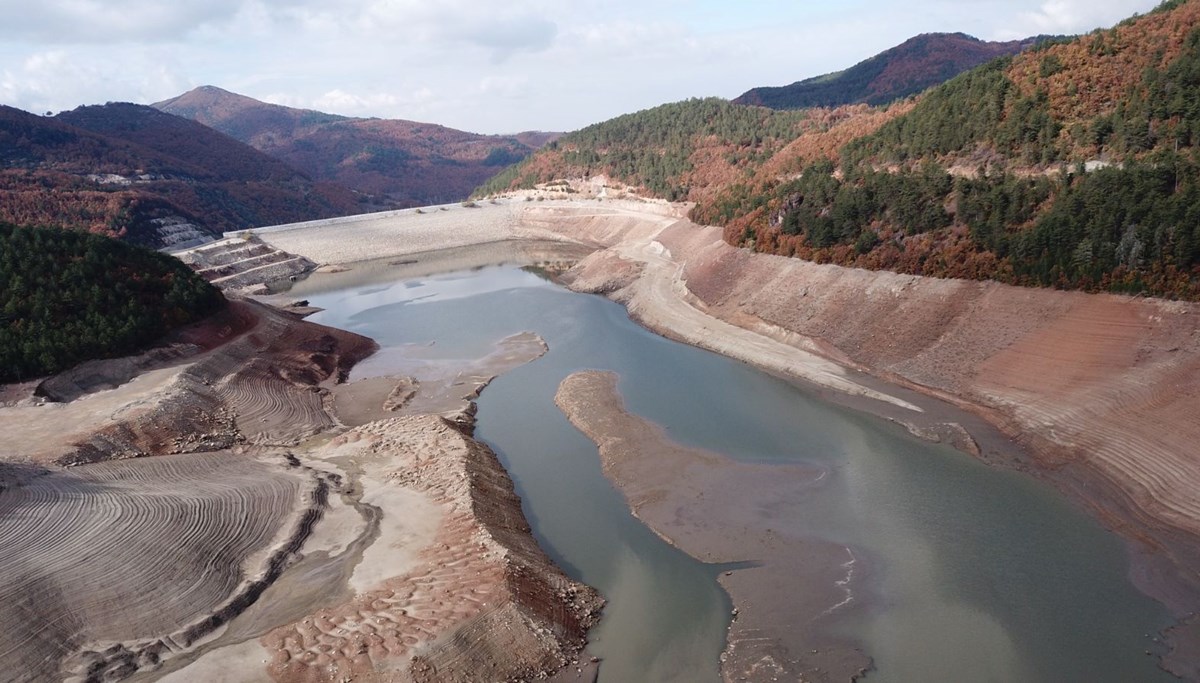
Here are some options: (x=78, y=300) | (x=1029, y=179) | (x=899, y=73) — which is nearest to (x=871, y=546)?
(x=1029, y=179)

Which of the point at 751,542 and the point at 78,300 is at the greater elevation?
the point at 78,300

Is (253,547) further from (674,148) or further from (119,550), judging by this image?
(674,148)

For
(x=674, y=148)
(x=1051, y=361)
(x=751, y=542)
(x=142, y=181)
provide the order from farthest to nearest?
(x=142, y=181), (x=674, y=148), (x=1051, y=361), (x=751, y=542)

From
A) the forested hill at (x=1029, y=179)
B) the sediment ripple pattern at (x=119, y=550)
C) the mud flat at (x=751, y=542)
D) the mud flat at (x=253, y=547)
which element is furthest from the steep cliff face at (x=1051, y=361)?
the sediment ripple pattern at (x=119, y=550)

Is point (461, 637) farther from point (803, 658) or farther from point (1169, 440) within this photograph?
point (1169, 440)

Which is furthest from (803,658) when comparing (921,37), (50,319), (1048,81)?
(921,37)

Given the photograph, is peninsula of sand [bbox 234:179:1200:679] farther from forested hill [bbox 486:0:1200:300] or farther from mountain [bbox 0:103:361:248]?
mountain [bbox 0:103:361:248]

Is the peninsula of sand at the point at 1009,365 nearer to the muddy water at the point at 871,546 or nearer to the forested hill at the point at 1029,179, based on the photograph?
the muddy water at the point at 871,546
